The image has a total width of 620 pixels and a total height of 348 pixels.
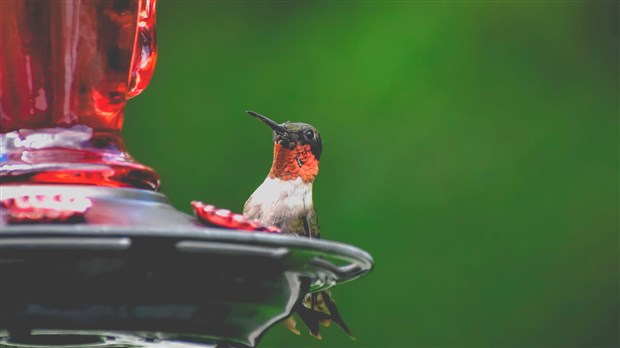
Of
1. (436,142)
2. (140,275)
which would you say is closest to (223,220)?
(140,275)

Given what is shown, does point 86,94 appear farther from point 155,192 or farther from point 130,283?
point 130,283

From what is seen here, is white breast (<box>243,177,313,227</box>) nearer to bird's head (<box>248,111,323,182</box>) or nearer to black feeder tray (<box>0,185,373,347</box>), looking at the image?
bird's head (<box>248,111,323,182</box>)

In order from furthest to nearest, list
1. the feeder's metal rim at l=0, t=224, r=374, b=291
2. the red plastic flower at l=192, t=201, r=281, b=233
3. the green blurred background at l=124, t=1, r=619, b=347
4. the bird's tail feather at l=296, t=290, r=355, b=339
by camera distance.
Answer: the green blurred background at l=124, t=1, r=619, b=347 < the bird's tail feather at l=296, t=290, r=355, b=339 < the red plastic flower at l=192, t=201, r=281, b=233 < the feeder's metal rim at l=0, t=224, r=374, b=291

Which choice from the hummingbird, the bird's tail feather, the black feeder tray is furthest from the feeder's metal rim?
the hummingbird

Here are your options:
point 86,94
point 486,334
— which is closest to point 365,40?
point 486,334

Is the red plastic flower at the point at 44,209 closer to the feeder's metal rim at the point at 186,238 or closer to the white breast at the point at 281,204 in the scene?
the feeder's metal rim at the point at 186,238

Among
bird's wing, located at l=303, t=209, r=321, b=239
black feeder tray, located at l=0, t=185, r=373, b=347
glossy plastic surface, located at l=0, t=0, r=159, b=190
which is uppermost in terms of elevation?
glossy plastic surface, located at l=0, t=0, r=159, b=190
